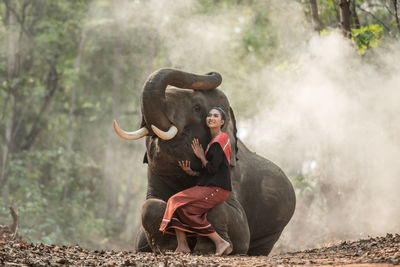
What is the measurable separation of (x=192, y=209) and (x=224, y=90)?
14.5m

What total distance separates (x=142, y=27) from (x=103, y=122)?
16.6 feet

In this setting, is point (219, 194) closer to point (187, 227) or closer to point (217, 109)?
point (187, 227)

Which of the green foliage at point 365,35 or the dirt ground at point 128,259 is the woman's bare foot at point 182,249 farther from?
the green foliage at point 365,35

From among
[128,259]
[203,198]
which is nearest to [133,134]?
[203,198]

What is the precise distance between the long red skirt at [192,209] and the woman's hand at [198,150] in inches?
12.5

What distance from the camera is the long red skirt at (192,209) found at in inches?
270

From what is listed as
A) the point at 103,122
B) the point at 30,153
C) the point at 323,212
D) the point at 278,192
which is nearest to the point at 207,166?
the point at 278,192

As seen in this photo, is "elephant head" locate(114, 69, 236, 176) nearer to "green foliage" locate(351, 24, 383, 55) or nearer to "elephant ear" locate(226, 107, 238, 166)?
"elephant ear" locate(226, 107, 238, 166)

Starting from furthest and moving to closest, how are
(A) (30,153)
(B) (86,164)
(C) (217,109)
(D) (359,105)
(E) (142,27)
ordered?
(E) (142,27) < (B) (86,164) < (A) (30,153) < (D) (359,105) < (C) (217,109)

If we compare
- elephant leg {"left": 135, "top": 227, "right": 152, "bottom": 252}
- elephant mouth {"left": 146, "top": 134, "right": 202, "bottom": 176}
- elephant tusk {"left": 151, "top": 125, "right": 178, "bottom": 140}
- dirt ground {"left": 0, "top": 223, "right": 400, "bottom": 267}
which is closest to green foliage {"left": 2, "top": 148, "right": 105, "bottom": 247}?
elephant leg {"left": 135, "top": 227, "right": 152, "bottom": 252}

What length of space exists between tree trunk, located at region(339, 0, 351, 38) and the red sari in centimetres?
591

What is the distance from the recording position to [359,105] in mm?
13906

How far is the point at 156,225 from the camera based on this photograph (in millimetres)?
7152

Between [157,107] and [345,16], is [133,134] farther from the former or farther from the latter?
[345,16]
